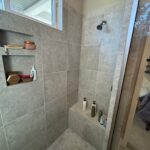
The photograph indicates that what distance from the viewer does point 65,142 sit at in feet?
4.98

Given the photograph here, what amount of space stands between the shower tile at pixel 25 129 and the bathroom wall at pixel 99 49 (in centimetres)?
97

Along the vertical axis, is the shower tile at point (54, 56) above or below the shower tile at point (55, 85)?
above

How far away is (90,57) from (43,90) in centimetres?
99

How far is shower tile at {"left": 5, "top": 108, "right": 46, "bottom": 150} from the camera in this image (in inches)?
36.7

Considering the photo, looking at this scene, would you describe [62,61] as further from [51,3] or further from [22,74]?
[51,3]

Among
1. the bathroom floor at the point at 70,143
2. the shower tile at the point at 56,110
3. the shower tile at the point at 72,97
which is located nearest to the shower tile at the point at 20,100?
the shower tile at the point at 56,110

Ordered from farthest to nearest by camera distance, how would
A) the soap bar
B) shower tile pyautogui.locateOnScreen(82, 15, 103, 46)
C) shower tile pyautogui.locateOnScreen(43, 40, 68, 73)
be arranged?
shower tile pyautogui.locateOnScreen(82, 15, 103, 46), shower tile pyautogui.locateOnScreen(43, 40, 68, 73), the soap bar

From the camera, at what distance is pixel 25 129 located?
3.43ft

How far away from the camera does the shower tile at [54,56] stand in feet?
3.68

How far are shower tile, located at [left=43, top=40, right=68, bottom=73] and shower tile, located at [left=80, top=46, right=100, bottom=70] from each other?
0.42 meters

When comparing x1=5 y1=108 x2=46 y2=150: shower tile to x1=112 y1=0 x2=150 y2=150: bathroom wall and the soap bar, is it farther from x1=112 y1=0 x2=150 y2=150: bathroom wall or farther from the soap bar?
x1=112 y1=0 x2=150 y2=150: bathroom wall

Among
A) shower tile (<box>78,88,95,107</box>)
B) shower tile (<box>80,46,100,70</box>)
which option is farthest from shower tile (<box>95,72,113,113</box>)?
shower tile (<box>80,46,100,70</box>)

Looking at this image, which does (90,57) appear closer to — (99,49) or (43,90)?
(99,49)

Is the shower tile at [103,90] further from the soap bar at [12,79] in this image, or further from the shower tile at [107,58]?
the soap bar at [12,79]
